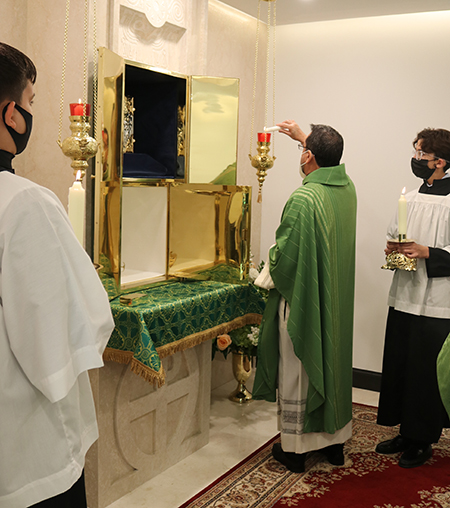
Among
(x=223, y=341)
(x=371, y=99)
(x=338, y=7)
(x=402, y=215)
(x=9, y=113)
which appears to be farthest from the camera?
(x=371, y=99)

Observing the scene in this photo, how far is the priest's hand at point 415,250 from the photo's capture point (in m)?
3.49

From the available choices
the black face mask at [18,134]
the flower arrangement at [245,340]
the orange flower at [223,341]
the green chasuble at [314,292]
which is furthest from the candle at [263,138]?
the black face mask at [18,134]

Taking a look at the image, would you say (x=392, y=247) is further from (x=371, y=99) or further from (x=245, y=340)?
(x=371, y=99)

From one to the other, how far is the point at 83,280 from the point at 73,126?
1.22 meters

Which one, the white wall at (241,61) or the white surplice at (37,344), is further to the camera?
the white wall at (241,61)

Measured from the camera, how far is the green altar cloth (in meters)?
2.88

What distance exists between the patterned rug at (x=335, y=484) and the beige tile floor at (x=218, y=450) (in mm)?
94

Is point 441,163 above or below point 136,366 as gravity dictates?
above

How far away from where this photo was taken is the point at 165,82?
3.79m

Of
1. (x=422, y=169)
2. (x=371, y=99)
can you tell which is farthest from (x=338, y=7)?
(x=422, y=169)

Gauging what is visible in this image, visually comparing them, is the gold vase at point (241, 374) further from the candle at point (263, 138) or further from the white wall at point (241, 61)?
the candle at point (263, 138)

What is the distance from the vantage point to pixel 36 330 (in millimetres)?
1460

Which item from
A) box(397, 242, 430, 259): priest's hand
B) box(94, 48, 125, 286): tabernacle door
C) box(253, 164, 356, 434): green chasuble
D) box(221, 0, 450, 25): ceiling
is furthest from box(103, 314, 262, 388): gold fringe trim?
box(221, 0, 450, 25): ceiling

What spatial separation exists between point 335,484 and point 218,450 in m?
0.82
